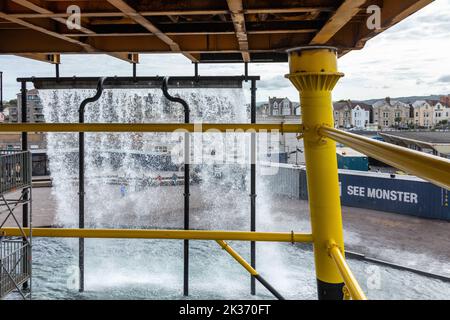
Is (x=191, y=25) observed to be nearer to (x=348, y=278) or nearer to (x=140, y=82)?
(x=348, y=278)

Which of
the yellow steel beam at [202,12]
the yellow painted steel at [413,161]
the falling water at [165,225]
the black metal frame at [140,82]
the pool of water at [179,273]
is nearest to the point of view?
the yellow painted steel at [413,161]

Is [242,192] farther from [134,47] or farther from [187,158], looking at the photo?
[134,47]

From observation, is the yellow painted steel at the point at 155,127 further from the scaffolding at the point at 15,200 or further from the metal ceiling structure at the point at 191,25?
the scaffolding at the point at 15,200

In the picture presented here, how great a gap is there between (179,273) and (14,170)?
536 cm

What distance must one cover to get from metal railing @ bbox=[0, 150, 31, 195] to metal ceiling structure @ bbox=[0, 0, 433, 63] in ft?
5.44

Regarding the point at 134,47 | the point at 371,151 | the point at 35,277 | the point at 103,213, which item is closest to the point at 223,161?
the point at 103,213

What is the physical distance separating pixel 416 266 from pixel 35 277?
948 cm

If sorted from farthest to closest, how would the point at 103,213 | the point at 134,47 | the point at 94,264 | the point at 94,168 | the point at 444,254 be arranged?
1. the point at 94,168
2. the point at 103,213
3. the point at 444,254
4. the point at 94,264
5. the point at 134,47

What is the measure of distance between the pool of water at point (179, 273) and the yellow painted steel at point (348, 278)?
5.29 metres

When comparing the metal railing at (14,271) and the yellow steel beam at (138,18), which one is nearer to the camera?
the yellow steel beam at (138,18)

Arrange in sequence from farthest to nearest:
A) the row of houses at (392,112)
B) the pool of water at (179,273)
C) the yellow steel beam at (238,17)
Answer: the row of houses at (392,112) → the pool of water at (179,273) → the yellow steel beam at (238,17)

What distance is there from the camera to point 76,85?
862cm

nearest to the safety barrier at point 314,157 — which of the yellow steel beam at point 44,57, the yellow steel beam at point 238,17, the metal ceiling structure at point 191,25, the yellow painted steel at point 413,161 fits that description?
the metal ceiling structure at point 191,25

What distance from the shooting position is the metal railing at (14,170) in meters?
6.28
